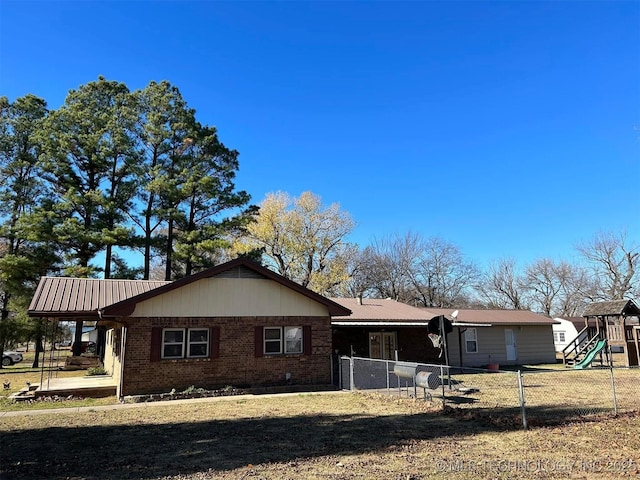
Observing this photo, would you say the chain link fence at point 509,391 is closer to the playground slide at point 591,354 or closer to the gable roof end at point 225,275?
the gable roof end at point 225,275

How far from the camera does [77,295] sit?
18.2 metres

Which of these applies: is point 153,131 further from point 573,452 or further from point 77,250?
point 573,452

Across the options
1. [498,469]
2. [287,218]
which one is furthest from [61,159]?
[498,469]

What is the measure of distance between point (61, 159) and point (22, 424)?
70.6ft

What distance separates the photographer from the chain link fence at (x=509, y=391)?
1072 centimetres

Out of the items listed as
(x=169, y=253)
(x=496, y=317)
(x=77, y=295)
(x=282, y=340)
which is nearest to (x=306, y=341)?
(x=282, y=340)

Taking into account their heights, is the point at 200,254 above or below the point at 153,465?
above

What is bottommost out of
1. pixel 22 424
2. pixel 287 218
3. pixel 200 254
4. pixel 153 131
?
pixel 22 424

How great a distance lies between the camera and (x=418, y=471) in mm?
6395

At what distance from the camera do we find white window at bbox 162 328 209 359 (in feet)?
48.5

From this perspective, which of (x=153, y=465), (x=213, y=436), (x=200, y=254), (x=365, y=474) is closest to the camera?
(x=365, y=474)

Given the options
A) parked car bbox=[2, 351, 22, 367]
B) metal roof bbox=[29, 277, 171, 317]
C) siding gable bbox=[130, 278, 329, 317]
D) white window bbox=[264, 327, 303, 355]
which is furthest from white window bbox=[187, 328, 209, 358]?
parked car bbox=[2, 351, 22, 367]

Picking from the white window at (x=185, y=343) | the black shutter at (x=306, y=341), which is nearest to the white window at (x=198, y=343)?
the white window at (x=185, y=343)

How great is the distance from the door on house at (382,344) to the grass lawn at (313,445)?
10.3 metres
